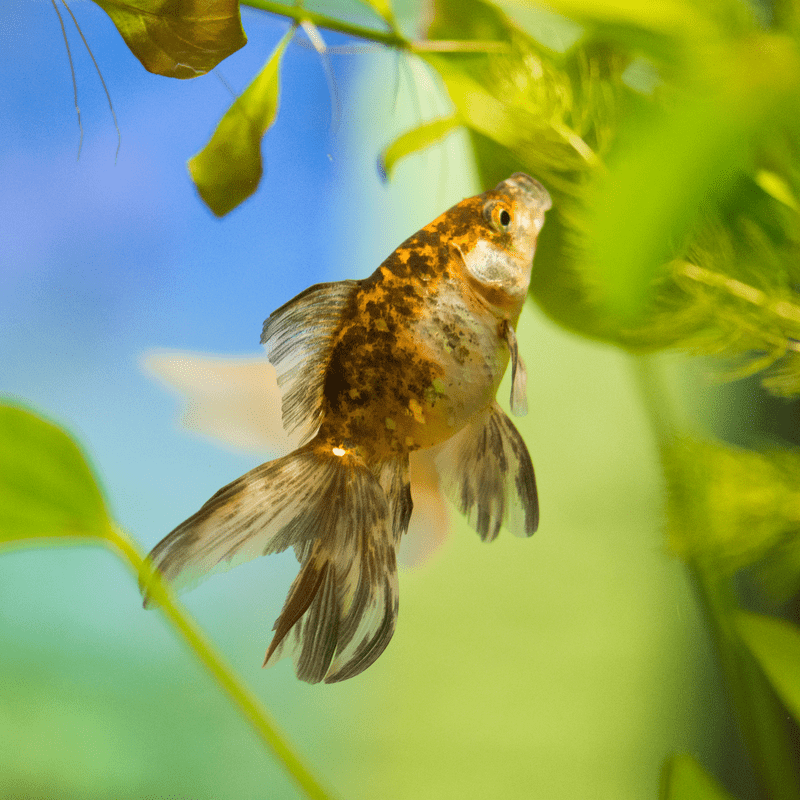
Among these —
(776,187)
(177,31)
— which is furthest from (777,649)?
(177,31)

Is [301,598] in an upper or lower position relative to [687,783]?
upper

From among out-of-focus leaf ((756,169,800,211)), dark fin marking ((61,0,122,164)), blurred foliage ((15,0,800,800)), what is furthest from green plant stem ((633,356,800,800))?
dark fin marking ((61,0,122,164))

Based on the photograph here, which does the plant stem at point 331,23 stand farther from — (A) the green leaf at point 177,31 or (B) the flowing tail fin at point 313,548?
(B) the flowing tail fin at point 313,548

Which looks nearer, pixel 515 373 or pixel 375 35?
pixel 515 373

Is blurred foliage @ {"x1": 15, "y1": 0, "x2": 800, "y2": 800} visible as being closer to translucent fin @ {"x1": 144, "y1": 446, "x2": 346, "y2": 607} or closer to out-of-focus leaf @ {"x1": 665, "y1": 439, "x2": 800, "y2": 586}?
out-of-focus leaf @ {"x1": 665, "y1": 439, "x2": 800, "y2": 586}

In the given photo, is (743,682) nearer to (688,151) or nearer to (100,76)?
(688,151)

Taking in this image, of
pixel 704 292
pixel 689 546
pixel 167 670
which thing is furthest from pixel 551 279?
pixel 167 670

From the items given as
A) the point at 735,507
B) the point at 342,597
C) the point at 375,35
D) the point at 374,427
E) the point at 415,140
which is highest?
the point at 375,35

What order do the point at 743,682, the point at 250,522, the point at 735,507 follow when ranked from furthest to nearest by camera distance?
the point at 743,682, the point at 735,507, the point at 250,522
